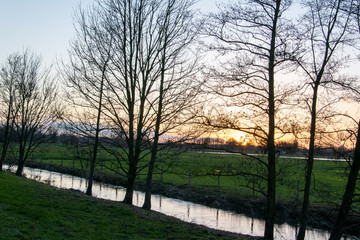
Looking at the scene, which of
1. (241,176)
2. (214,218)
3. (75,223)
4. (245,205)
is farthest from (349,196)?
(241,176)

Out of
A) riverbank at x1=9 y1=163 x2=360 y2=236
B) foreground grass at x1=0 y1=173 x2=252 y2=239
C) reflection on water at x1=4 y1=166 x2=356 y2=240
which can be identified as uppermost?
foreground grass at x1=0 y1=173 x2=252 y2=239

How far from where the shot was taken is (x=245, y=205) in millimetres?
21641

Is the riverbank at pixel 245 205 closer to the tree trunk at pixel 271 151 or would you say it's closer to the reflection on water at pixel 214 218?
the reflection on water at pixel 214 218

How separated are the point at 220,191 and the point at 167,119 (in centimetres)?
1258

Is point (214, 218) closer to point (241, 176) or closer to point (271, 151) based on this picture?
point (271, 151)

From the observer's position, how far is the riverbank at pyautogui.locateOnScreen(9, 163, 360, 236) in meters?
18.5

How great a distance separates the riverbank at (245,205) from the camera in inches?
728

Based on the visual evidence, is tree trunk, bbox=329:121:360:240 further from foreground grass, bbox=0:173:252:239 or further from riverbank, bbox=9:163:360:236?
foreground grass, bbox=0:173:252:239

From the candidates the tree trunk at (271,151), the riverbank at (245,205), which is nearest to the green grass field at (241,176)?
the tree trunk at (271,151)

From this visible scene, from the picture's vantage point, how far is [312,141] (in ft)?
38.3

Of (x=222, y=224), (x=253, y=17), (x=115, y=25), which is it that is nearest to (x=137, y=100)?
(x=115, y=25)

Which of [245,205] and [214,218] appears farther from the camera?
[245,205]

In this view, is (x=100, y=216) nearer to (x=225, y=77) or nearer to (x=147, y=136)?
(x=147, y=136)

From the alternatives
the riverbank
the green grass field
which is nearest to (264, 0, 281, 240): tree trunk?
the green grass field
